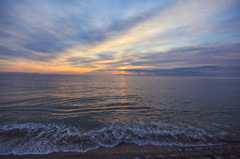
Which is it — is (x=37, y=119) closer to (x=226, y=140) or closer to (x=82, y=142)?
(x=82, y=142)

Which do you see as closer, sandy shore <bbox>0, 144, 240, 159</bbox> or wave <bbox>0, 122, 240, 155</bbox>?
sandy shore <bbox>0, 144, 240, 159</bbox>

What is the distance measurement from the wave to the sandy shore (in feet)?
1.37

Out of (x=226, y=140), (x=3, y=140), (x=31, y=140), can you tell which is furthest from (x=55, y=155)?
(x=226, y=140)

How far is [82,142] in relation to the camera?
7395 mm

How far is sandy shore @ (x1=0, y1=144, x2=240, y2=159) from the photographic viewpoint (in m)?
5.93

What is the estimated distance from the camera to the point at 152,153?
6.23m

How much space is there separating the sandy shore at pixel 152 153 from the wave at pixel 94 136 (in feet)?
1.37

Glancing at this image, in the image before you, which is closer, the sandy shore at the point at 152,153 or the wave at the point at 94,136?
the sandy shore at the point at 152,153

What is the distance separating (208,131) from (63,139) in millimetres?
12101

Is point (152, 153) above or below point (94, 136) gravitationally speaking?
above

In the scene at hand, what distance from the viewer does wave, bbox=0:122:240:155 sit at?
6859 mm

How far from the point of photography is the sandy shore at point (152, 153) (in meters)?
5.93

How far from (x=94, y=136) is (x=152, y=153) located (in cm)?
442

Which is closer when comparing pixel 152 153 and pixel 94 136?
pixel 152 153
